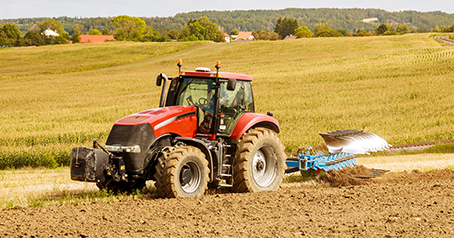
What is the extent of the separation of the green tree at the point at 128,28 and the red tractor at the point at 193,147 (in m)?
127

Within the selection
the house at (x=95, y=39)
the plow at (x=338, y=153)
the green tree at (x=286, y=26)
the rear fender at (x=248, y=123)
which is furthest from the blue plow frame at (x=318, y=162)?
the house at (x=95, y=39)

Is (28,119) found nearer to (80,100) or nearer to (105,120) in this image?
(105,120)

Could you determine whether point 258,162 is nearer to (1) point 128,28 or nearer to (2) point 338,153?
(2) point 338,153

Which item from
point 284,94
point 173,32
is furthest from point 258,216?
point 173,32

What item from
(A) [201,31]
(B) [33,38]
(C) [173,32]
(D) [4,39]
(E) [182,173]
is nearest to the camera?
(E) [182,173]

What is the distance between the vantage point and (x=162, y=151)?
25.0ft

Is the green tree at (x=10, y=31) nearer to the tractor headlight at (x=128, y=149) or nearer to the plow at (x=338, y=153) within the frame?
the plow at (x=338, y=153)

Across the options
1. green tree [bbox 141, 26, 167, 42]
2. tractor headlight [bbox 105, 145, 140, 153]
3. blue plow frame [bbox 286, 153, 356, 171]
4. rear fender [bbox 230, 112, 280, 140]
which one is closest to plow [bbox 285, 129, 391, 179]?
blue plow frame [bbox 286, 153, 356, 171]

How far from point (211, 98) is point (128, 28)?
132842mm

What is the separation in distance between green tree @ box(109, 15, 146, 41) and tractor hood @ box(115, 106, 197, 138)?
127 m

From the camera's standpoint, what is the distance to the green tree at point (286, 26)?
139 meters

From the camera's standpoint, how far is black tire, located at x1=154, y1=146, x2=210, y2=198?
733 cm

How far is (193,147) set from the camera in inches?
304

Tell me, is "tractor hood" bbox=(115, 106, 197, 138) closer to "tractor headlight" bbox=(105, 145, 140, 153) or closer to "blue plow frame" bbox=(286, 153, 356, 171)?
"tractor headlight" bbox=(105, 145, 140, 153)
